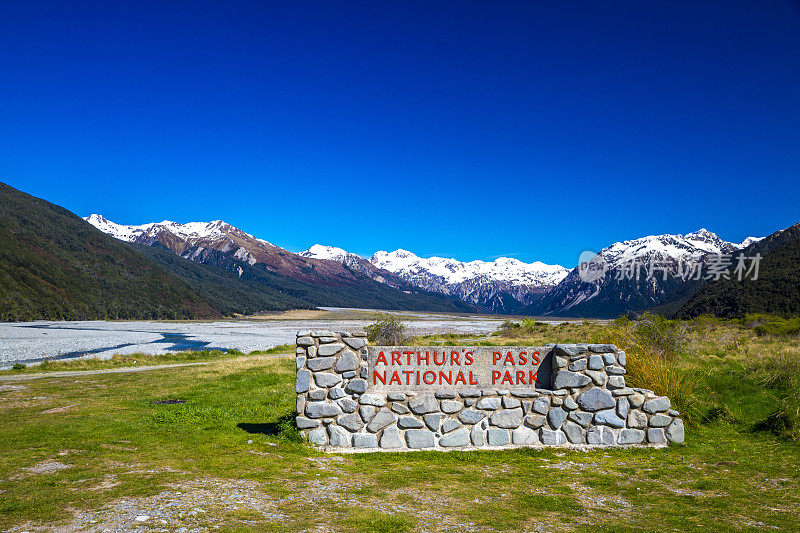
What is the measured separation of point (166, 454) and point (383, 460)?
372cm

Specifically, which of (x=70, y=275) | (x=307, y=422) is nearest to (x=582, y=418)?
(x=307, y=422)

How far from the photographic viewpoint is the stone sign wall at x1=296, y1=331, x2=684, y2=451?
902 cm

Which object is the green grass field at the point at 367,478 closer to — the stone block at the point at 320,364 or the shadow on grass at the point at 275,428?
the shadow on grass at the point at 275,428

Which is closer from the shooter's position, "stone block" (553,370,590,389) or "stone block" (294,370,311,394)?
"stone block" (294,370,311,394)

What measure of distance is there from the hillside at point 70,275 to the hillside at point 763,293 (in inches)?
4861

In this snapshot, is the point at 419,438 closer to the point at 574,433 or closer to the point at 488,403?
the point at 488,403

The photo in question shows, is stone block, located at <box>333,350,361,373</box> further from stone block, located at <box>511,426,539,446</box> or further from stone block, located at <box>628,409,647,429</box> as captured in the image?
stone block, located at <box>628,409,647,429</box>

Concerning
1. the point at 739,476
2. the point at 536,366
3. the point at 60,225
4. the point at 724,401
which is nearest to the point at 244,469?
the point at 536,366

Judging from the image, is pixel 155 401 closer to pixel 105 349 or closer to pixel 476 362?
pixel 476 362

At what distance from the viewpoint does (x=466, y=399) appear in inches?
359

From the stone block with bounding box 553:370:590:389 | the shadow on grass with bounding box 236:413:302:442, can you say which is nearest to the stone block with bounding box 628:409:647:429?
the stone block with bounding box 553:370:590:389

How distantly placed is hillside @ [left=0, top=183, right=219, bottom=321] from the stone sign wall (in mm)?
114920

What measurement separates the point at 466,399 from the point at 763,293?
67.2 metres

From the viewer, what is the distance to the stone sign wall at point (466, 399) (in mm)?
9016
